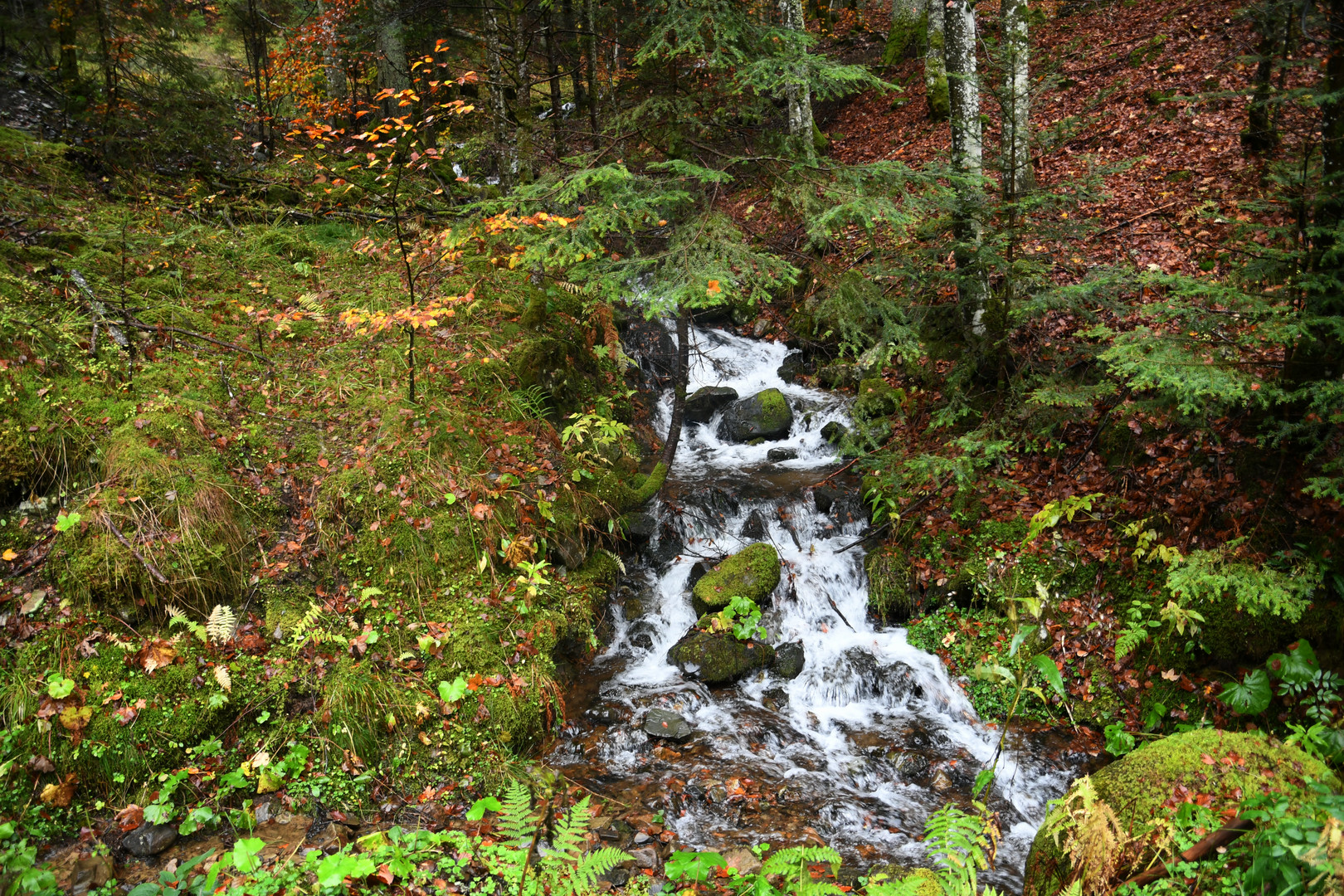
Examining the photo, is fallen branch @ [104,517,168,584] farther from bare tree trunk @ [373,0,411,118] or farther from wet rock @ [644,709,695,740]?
bare tree trunk @ [373,0,411,118]

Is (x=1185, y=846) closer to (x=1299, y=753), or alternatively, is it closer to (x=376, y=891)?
(x=1299, y=753)

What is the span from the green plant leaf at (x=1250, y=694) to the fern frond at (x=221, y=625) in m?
7.48

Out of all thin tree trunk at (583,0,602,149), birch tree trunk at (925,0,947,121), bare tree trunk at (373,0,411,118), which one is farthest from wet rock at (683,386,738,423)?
birch tree trunk at (925,0,947,121)

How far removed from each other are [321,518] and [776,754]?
4582mm

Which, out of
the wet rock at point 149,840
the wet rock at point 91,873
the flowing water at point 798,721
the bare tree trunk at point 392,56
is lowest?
the flowing water at point 798,721

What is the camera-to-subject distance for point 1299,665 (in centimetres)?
485

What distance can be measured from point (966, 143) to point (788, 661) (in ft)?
21.3

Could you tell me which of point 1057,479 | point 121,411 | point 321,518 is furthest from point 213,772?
point 1057,479

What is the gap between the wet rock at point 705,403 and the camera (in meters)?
11.2

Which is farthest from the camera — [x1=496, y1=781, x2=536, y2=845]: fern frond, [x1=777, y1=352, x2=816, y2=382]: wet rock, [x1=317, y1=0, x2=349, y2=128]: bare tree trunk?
[x1=317, y1=0, x2=349, y2=128]: bare tree trunk

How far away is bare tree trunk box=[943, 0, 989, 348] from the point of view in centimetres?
719

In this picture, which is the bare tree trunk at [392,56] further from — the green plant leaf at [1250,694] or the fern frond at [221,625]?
the green plant leaf at [1250,694]

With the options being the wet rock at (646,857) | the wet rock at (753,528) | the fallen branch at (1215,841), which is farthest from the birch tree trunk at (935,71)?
the wet rock at (646,857)

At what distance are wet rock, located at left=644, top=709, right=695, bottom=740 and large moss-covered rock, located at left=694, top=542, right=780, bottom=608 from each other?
151 centimetres
